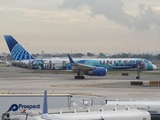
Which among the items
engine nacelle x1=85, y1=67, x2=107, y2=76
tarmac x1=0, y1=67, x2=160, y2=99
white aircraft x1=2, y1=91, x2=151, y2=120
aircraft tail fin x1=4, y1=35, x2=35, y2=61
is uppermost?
aircraft tail fin x1=4, y1=35, x2=35, y2=61

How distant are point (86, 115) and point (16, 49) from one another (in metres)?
63.8

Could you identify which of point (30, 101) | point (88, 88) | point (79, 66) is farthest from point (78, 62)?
point (30, 101)

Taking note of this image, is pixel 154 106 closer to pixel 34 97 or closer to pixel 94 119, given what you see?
pixel 34 97

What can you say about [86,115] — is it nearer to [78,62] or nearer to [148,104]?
[148,104]

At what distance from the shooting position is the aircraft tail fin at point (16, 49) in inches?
3093

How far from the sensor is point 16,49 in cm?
7856

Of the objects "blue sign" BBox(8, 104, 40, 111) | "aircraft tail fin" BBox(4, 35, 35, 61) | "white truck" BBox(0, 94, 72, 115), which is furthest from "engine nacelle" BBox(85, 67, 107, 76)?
"blue sign" BBox(8, 104, 40, 111)

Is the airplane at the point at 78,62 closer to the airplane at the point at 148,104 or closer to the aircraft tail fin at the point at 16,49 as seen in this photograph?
the aircraft tail fin at the point at 16,49

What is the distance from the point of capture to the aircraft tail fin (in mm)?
78562

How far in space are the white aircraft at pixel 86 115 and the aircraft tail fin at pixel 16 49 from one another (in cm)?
6183

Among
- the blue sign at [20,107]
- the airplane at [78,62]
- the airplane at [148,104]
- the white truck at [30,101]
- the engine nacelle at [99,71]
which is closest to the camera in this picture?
the blue sign at [20,107]

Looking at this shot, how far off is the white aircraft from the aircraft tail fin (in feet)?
203

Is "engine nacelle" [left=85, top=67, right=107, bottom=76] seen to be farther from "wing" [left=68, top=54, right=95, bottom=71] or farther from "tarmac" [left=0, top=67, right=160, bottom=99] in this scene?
"tarmac" [left=0, top=67, right=160, bottom=99]

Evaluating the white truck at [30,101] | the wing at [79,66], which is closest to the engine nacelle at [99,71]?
the wing at [79,66]
